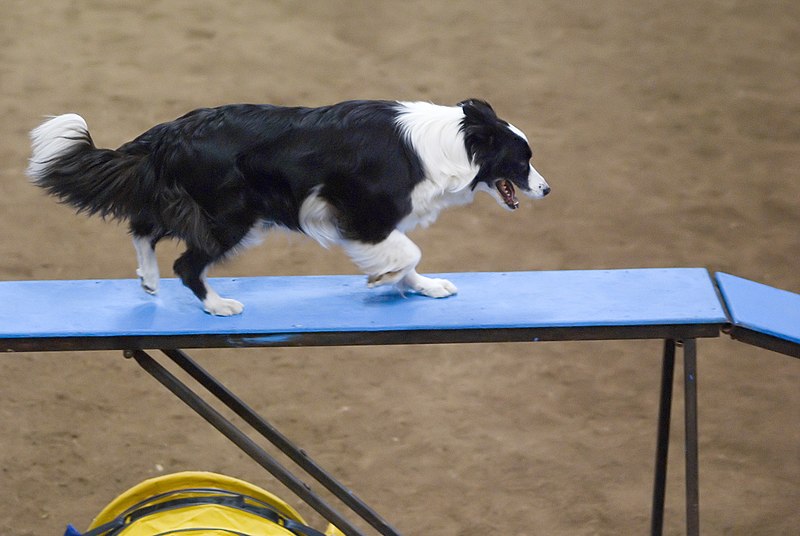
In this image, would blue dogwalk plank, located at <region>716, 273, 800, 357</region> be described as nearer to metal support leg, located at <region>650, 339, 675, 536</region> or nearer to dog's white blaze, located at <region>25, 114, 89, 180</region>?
metal support leg, located at <region>650, 339, 675, 536</region>

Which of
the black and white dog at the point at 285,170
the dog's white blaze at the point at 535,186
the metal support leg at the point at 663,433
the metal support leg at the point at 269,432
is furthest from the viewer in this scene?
the metal support leg at the point at 663,433

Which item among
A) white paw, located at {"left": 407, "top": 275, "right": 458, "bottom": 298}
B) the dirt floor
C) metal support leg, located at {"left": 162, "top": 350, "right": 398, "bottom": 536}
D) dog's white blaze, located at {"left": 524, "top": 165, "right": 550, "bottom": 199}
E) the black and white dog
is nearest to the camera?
the black and white dog

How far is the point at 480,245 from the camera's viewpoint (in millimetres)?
4840

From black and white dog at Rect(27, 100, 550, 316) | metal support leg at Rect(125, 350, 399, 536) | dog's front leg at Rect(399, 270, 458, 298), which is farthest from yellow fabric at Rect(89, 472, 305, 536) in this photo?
dog's front leg at Rect(399, 270, 458, 298)

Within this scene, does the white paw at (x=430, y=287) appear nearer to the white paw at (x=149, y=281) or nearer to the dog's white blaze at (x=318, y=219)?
the dog's white blaze at (x=318, y=219)

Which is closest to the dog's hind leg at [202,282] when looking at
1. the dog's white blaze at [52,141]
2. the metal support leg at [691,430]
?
the dog's white blaze at [52,141]

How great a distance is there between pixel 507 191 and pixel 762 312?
69 cm

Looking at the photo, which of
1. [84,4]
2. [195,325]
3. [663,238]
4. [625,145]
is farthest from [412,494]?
[84,4]

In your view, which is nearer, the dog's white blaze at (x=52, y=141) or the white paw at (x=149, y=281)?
the dog's white blaze at (x=52, y=141)

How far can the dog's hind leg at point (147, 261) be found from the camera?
260cm

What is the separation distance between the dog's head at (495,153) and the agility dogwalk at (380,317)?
0.29m

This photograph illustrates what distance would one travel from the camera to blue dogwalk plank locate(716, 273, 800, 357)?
2.48 metres

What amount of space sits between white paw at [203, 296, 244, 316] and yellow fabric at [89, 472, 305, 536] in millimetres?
500

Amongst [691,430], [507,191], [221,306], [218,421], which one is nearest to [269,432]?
[218,421]
